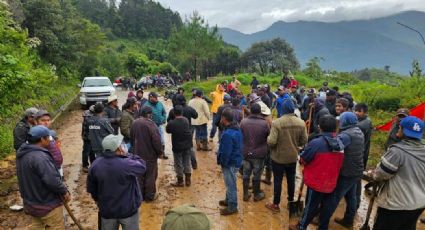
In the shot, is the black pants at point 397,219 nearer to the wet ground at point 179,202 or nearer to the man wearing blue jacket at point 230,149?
the wet ground at point 179,202

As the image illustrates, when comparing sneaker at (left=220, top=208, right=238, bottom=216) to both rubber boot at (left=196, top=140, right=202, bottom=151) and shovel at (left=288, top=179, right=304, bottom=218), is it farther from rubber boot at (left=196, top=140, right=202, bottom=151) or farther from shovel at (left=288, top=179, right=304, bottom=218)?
rubber boot at (left=196, top=140, right=202, bottom=151)

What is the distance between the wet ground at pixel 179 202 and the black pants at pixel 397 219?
159 centimetres

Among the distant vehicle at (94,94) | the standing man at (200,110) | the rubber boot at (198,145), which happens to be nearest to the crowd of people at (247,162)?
the standing man at (200,110)

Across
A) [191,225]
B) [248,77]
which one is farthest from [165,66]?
[191,225]

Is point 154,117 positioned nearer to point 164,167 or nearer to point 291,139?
point 164,167

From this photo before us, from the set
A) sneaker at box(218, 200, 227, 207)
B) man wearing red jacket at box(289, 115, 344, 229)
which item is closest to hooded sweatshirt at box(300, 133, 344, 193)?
man wearing red jacket at box(289, 115, 344, 229)

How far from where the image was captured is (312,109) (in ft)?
27.1

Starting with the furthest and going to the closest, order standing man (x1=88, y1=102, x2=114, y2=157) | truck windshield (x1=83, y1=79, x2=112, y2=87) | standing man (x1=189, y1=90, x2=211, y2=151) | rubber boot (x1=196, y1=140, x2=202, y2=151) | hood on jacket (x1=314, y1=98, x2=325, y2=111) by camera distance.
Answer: truck windshield (x1=83, y1=79, x2=112, y2=87)
rubber boot (x1=196, y1=140, x2=202, y2=151)
standing man (x1=189, y1=90, x2=211, y2=151)
hood on jacket (x1=314, y1=98, x2=325, y2=111)
standing man (x1=88, y1=102, x2=114, y2=157)

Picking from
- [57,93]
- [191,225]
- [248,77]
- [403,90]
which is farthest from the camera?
[248,77]

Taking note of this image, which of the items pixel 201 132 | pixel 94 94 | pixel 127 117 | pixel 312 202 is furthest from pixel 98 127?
pixel 94 94

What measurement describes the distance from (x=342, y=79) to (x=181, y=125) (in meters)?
25.5

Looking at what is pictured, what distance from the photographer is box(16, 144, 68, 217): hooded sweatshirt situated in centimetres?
397

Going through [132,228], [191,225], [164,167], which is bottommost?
[164,167]

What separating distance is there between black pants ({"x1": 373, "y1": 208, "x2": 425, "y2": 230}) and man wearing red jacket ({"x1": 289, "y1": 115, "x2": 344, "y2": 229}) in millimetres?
769
